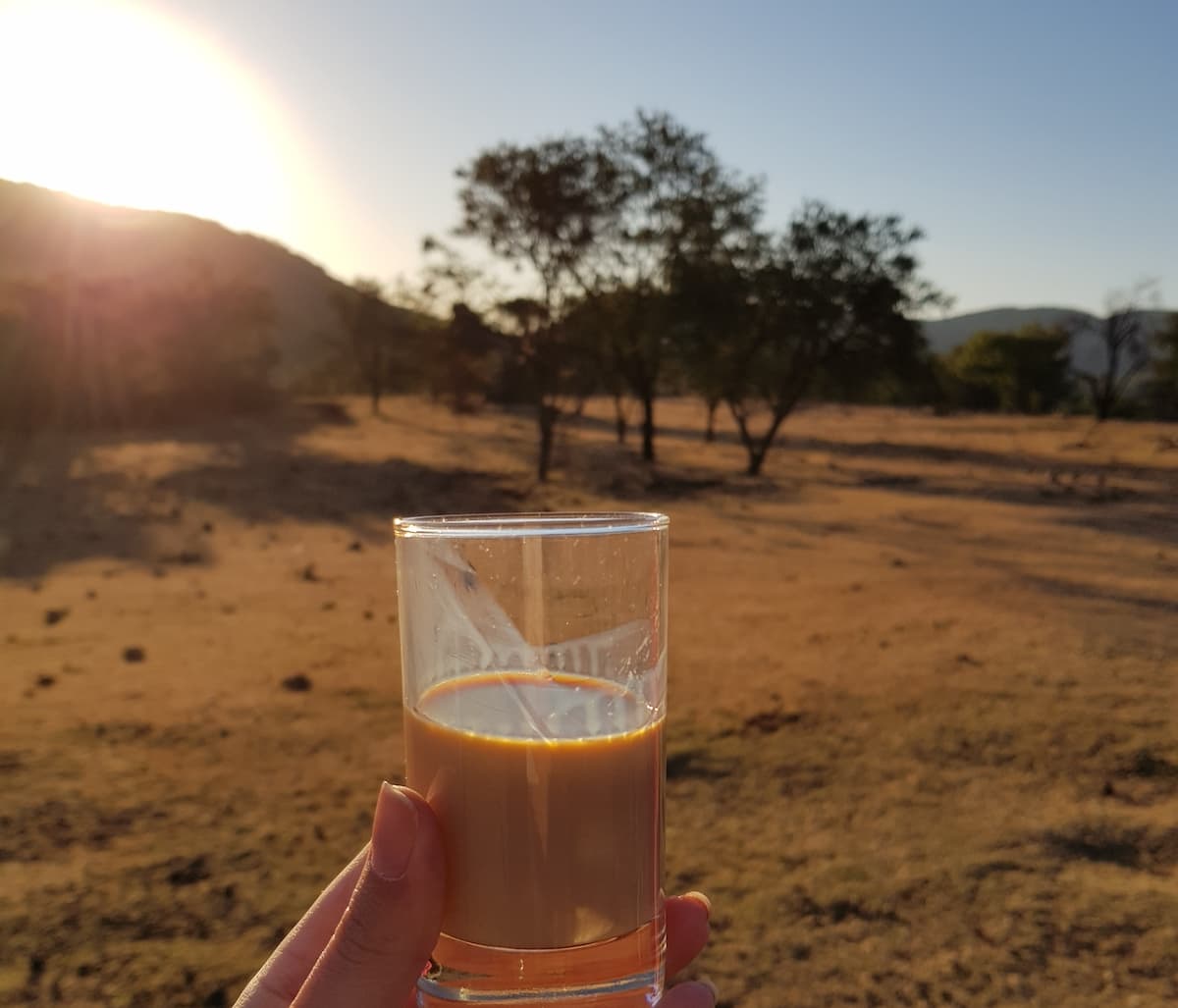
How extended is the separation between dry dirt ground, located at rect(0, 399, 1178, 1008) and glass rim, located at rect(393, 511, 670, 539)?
234 cm

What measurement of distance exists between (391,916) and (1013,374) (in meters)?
61.0

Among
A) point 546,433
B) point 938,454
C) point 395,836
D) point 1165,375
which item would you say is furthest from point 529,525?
point 1165,375

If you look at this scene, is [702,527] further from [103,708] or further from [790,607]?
[103,708]

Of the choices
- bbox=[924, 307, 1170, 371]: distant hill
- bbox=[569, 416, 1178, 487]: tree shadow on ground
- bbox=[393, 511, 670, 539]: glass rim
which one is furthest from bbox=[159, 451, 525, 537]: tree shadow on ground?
bbox=[924, 307, 1170, 371]: distant hill

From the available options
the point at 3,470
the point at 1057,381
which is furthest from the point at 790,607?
the point at 1057,381

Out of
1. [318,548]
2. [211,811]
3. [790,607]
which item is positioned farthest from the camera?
[318,548]

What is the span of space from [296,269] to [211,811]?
124741 mm

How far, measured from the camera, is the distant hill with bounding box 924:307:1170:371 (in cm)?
3831

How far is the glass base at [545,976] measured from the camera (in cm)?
114

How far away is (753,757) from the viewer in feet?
15.9

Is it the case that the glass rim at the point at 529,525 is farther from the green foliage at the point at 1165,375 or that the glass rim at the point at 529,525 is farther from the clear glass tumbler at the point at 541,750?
the green foliage at the point at 1165,375

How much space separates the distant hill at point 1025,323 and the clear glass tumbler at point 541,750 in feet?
84.4

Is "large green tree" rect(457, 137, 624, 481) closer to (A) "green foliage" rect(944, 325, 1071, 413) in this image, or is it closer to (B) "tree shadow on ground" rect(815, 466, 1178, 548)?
(B) "tree shadow on ground" rect(815, 466, 1178, 548)

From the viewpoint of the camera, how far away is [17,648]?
7.00 metres
